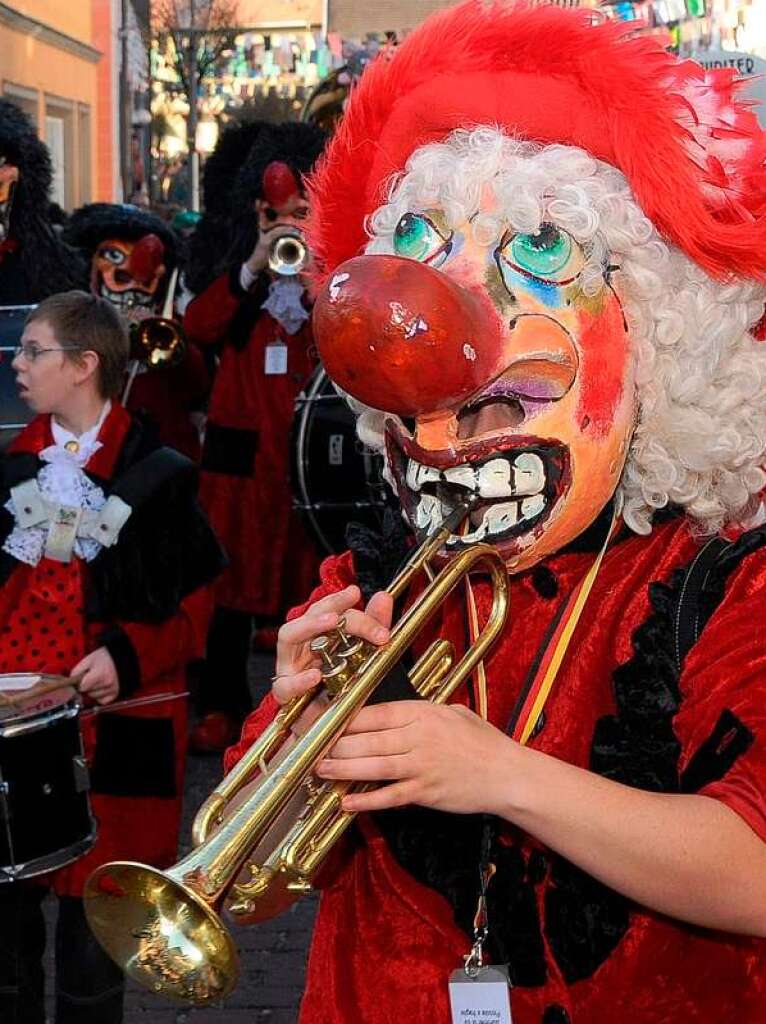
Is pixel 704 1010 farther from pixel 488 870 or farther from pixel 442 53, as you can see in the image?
pixel 442 53

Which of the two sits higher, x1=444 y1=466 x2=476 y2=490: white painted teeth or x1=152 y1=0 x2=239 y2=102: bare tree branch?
x1=152 y1=0 x2=239 y2=102: bare tree branch

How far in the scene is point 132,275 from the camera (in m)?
7.48

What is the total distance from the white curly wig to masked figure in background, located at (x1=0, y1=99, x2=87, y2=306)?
418 cm

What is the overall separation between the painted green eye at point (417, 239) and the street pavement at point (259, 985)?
85.4 inches

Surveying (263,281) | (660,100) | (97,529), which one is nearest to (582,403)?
(660,100)

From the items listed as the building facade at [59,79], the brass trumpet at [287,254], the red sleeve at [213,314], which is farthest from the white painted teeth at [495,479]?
the building facade at [59,79]

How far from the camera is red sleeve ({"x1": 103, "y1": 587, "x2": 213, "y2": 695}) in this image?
11.3 feet

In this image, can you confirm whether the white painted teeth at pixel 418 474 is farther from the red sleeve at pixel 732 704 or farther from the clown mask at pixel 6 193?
the clown mask at pixel 6 193

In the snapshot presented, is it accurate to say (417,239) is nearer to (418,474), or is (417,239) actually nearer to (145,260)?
(418,474)

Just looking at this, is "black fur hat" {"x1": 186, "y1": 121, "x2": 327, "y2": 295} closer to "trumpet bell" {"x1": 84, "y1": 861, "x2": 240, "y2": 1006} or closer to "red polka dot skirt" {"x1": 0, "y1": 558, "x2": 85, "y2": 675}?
"red polka dot skirt" {"x1": 0, "y1": 558, "x2": 85, "y2": 675}

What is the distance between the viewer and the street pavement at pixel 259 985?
154 inches

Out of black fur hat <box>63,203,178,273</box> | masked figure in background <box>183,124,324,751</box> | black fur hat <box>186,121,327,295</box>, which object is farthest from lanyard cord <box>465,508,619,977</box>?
black fur hat <box>63,203,178,273</box>

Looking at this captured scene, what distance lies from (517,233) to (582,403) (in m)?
0.23

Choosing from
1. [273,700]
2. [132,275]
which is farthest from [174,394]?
[273,700]
